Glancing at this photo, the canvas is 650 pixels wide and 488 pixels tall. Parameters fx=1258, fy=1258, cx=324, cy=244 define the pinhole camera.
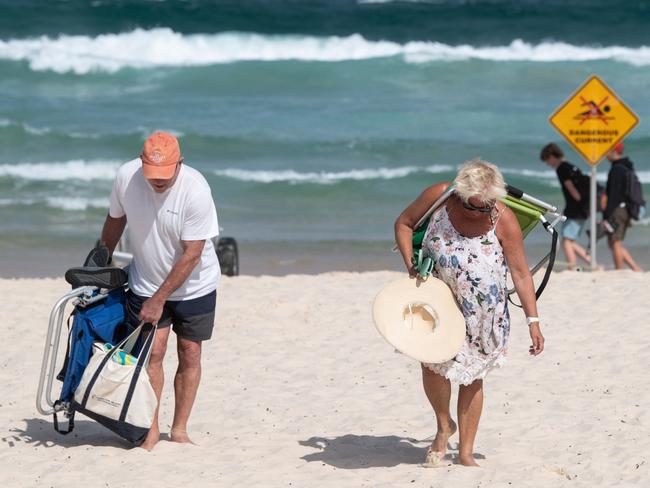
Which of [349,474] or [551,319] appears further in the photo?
[551,319]

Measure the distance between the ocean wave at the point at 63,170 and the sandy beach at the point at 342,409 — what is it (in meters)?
12.2

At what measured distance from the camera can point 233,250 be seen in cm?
1273

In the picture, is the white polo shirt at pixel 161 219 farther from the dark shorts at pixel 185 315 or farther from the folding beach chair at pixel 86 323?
the folding beach chair at pixel 86 323

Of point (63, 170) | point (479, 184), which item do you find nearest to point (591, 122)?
point (479, 184)

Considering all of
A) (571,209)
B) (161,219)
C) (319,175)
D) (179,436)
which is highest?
(161,219)

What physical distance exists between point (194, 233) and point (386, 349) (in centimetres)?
339

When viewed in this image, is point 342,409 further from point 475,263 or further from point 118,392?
point 475,263

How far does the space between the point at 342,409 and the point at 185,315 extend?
161cm

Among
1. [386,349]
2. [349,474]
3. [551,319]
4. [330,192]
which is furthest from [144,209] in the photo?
[330,192]

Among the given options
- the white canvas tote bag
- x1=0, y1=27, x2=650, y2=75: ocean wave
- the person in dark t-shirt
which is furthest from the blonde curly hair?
x1=0, y1=27, x2=650, y2=75: ocean wave

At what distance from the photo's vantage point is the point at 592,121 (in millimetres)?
13820

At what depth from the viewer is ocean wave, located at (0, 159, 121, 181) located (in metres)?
22.6

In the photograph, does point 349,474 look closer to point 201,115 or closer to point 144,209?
point 144,209

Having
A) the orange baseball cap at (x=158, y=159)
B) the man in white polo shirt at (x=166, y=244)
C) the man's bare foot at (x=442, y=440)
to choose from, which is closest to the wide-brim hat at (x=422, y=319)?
the man's bare foot at (x=442, y=440)
